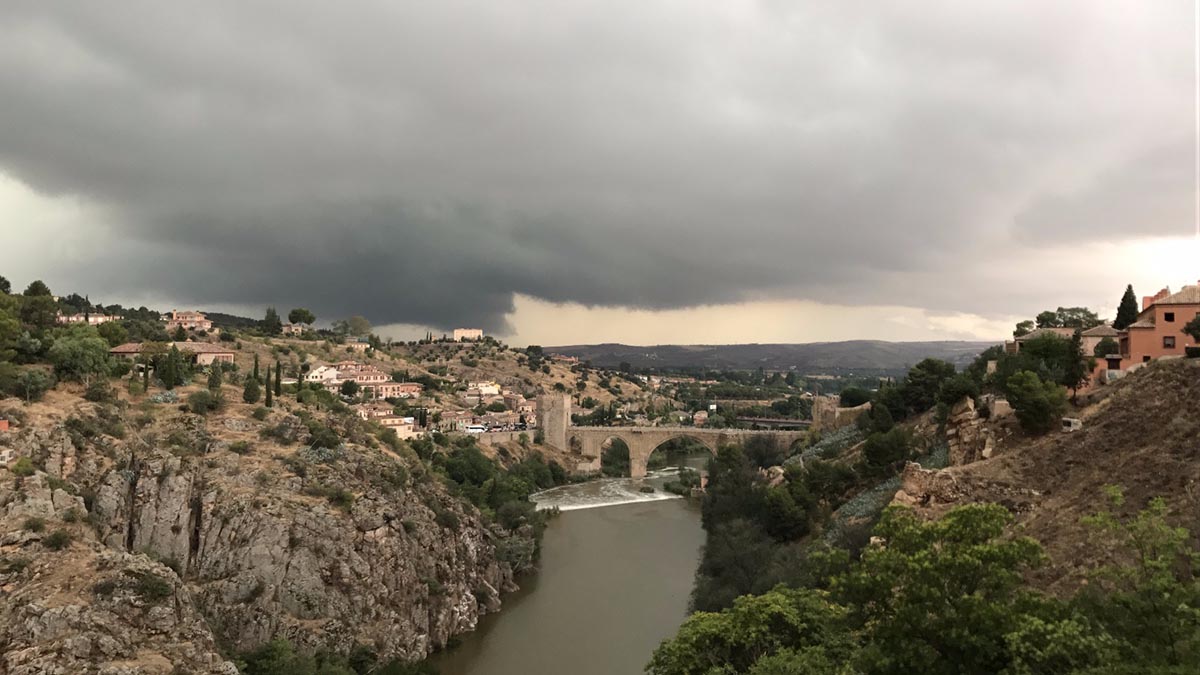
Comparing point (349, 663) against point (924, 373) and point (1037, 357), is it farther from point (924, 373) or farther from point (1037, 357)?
point (924, 373)

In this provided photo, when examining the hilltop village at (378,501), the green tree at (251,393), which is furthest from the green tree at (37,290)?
the green tree at (251,393)

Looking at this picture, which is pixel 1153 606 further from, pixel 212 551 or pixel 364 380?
pixel 364 380

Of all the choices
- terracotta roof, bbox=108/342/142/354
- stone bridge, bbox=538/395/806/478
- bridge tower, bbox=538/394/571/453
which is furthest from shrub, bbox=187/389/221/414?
stone bridge, bbox=538/395/806/478

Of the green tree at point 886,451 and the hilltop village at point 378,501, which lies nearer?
the hilltop village at point 378,501

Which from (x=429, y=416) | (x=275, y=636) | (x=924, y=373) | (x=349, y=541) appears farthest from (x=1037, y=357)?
(x=429, y=416)

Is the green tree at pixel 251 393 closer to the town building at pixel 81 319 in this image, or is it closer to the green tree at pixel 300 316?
the town building at pixel 81 319

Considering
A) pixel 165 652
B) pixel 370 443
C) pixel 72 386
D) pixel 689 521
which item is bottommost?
pixel 689 521
